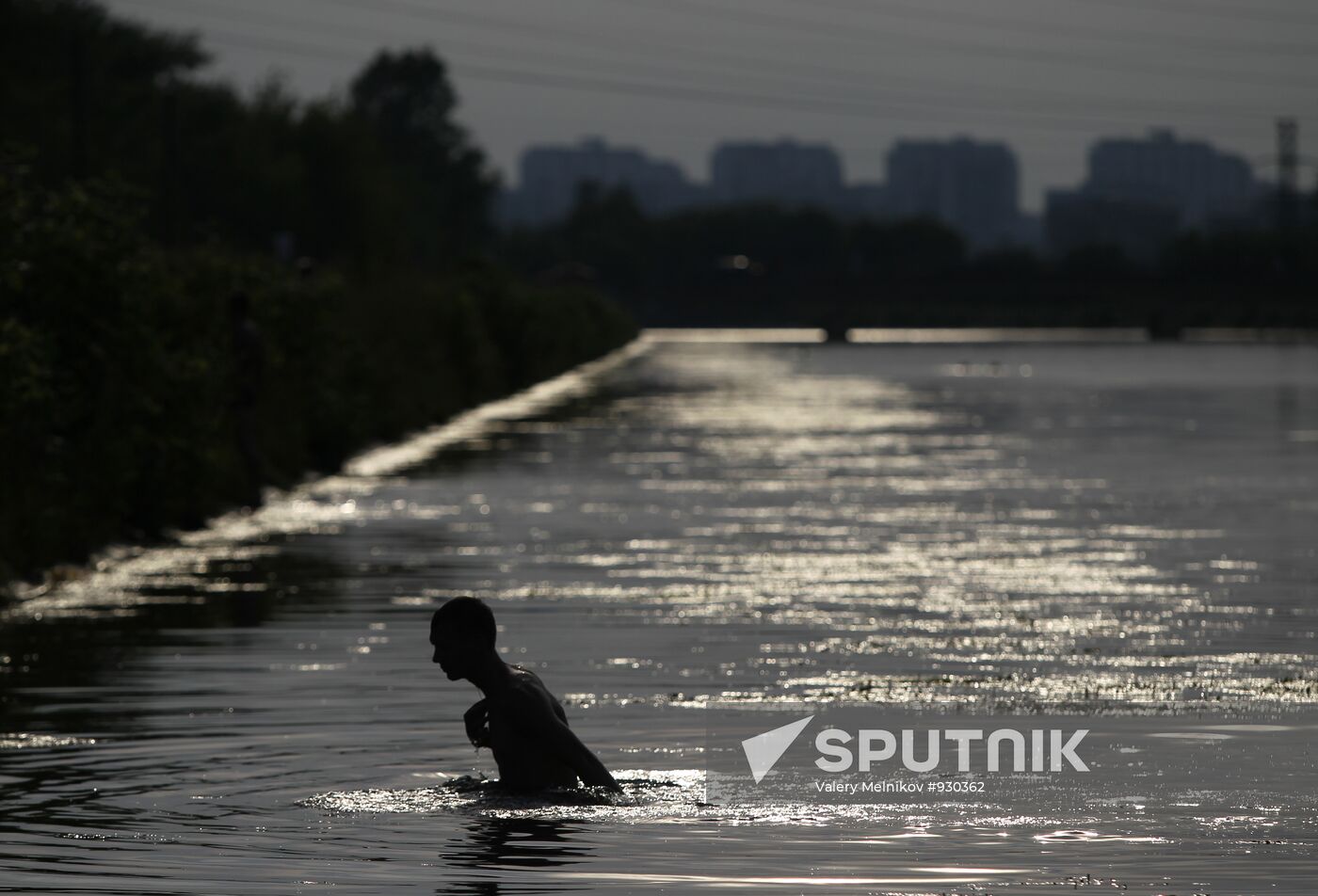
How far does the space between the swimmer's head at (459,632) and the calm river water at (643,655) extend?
0.68 m

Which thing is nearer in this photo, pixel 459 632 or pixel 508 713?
pixel 459 632

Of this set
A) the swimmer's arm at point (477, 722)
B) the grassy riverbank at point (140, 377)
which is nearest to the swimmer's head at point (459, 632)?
the swimmer's arm at point (477, 722)

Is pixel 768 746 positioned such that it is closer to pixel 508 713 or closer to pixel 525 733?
pixel 525 733

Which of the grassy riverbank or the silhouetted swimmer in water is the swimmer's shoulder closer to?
the silhouetted swimmer in water

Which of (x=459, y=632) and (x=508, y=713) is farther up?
(x=459, y=632)

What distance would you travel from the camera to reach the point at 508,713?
9508mm

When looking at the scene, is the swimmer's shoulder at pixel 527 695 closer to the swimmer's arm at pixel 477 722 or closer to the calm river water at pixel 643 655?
the swimmer's arm at pixel 477 722

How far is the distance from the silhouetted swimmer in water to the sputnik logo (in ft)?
3.38

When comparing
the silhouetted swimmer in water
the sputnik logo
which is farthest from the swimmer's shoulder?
the sputnik logo

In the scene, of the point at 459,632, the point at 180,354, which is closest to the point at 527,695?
the point at 459,632

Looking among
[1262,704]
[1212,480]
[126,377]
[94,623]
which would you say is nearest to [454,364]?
[1212,480]

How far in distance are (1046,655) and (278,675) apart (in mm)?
4265

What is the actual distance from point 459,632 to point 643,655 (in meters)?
5.45

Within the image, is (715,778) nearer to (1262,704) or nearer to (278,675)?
(1262,704)
